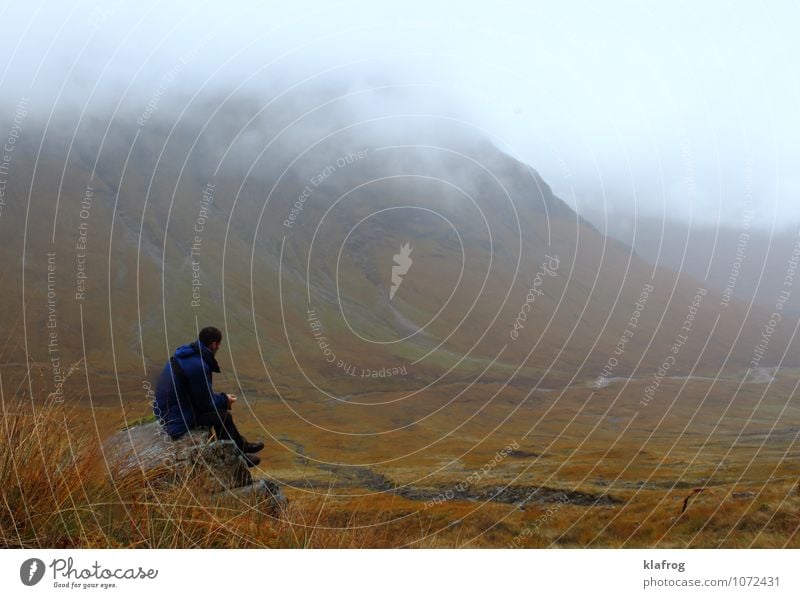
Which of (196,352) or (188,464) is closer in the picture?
(188,464)

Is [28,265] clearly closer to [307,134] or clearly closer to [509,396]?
[307,134]

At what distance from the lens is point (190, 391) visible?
24.7 feet

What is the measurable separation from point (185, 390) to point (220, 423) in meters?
0.58

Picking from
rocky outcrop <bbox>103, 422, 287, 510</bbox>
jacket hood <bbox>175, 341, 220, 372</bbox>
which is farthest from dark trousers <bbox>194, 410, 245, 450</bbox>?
jacket hood <bbox>175, 341, 220, 372</bbox>

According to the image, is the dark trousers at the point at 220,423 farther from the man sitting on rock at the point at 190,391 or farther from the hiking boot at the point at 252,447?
the hiking boot at the point at 252,447

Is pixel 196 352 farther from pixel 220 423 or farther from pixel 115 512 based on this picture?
pixel 115 512

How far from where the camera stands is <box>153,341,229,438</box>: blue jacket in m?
7.42

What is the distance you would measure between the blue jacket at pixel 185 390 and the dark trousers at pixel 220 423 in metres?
0.09

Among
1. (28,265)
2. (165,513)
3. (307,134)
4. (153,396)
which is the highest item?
(307,134)

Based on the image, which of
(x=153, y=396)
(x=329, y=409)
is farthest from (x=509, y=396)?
(x=153, y=396)

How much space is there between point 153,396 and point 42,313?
19740 centimetres

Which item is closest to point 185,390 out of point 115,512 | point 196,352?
point 196,352

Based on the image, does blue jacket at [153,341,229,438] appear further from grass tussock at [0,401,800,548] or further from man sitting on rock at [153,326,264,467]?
grass tussock at [0,401,800,548]
